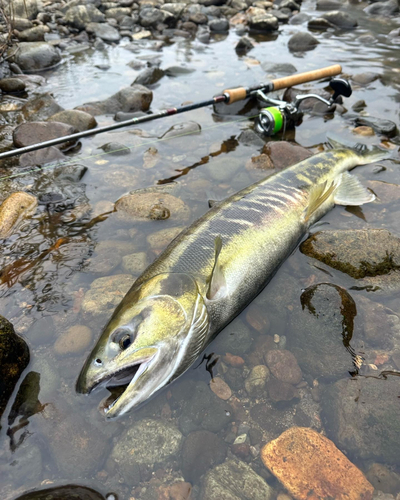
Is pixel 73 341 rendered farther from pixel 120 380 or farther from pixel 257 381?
pixel 257 381

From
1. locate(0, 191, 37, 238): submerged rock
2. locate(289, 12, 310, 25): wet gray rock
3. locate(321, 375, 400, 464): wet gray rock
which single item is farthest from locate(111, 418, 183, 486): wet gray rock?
locate(289, 12, 310, 25): wet gray rock

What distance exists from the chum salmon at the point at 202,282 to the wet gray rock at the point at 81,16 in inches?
500

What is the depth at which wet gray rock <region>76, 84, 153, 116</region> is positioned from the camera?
24.0 feet

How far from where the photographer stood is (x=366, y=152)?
5.59 metres

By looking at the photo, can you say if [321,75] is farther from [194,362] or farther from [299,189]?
[194,362]

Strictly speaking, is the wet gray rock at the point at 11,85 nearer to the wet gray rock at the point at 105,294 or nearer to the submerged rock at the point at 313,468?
the wet gray rock at the point at 105,294

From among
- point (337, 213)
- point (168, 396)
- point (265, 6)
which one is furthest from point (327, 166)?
point (265, 6)

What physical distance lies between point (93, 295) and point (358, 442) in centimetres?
270

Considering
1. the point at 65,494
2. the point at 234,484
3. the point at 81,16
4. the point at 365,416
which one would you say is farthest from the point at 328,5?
the point at 65,494

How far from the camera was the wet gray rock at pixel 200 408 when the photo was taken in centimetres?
289

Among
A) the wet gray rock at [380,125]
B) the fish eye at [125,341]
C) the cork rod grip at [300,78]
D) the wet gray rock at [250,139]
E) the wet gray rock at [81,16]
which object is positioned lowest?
the wet gray rock at [250,139]

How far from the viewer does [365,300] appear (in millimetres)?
3645

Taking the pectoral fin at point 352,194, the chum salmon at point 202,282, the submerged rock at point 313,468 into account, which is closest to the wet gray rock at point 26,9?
the chum salmon at point 202,282

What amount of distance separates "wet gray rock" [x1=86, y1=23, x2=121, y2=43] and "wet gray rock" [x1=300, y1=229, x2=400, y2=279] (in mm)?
12047
